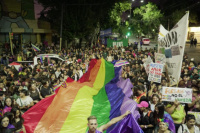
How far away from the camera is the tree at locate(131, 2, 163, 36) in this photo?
4941 centimetres

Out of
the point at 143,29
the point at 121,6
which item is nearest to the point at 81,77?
the point at 121,6

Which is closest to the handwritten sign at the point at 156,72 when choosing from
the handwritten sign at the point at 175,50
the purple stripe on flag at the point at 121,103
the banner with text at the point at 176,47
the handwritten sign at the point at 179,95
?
the banner with text at the point at 176,47

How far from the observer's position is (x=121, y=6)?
120 feet

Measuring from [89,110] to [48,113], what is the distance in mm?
1214

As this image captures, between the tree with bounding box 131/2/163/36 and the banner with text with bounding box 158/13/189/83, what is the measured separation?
4323 cm

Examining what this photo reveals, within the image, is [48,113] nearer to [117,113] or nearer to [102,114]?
[102,114]

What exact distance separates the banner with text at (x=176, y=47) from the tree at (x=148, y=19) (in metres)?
43.2

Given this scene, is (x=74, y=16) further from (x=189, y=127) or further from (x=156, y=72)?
(x=189, y=127)

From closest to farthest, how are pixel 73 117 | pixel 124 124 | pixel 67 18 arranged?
pixel 124 124, pixel 73 117, pixel 67 18

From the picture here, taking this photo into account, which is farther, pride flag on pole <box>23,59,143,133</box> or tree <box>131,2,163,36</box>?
tree <box>131,2,163,36</box>

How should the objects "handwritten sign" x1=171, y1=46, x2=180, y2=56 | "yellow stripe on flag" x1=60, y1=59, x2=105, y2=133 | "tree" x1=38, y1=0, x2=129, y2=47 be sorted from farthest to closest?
"tree" x1=38, y1=0, x2=129, y2=47 → "handwritten sign" x1=171, y1=46, x2=180, y2=56 → "yellow stripe on flag" x1=60, y1=59, x2=105, y2=133

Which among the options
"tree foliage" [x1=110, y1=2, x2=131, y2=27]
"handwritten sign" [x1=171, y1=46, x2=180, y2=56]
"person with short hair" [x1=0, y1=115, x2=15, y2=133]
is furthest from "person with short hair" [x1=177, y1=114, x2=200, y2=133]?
"tree foliage" [x1=110, y1=2, x2=131, y2=27]

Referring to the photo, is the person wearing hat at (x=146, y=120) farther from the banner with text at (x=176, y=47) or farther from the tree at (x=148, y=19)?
the tree at (x=148, y=19)

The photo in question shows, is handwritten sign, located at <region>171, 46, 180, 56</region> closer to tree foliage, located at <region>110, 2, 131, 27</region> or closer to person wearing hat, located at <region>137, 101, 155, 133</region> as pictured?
person wearing hat, located at <region>137, 101, 155, 133</region>
